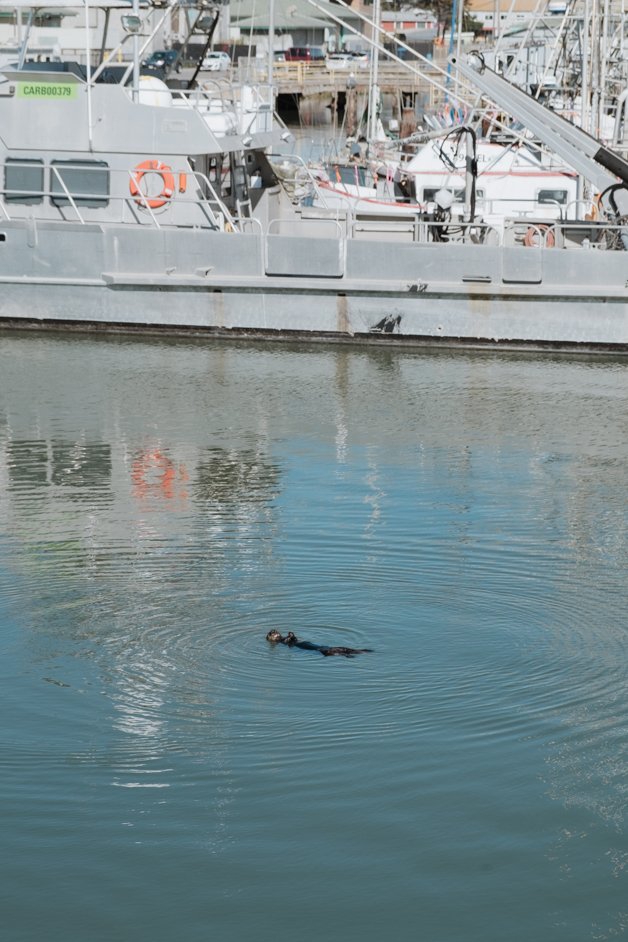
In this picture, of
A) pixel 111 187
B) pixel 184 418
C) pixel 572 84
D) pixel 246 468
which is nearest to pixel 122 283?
pixel 111 187

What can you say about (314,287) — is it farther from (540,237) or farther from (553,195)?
(553,195)

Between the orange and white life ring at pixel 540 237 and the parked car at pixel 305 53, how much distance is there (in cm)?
6014

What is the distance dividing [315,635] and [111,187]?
521 inches

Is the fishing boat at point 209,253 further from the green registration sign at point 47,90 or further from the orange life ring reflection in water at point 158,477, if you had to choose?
the orange life ring reflection in water at point 158,477

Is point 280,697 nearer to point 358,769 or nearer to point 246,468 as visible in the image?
point 358,769

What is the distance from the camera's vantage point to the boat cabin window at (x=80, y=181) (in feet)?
70.5

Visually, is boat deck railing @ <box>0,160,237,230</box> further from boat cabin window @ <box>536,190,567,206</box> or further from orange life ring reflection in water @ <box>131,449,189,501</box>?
boat cabin window @ <box>536,190,567,206</box>

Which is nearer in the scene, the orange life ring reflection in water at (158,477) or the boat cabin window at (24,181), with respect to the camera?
the orange life ring reflection in water at (158,477)

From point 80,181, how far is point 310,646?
1389 cm

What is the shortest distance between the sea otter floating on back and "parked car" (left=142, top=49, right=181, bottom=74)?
52.0 feet

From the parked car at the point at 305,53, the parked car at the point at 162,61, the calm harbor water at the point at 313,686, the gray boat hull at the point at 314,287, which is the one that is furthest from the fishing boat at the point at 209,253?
the parked car at the point at 305,53

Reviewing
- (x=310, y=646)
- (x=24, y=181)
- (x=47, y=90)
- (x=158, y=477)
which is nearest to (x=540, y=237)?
(x=47, y=90)

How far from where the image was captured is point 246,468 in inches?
587

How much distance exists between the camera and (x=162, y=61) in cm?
2344
